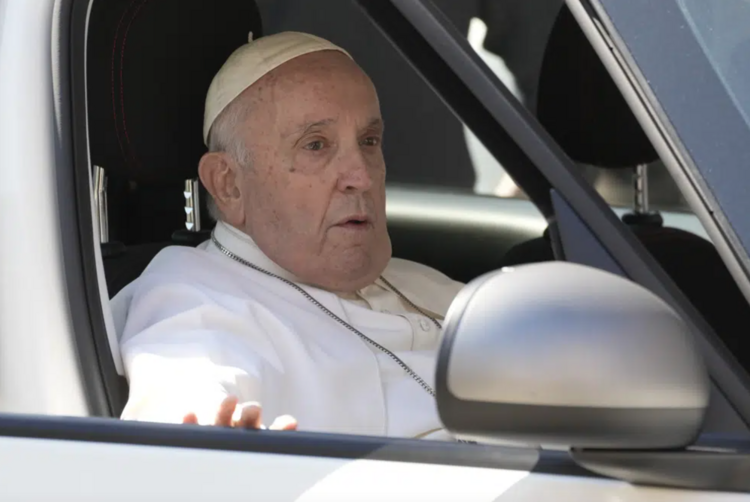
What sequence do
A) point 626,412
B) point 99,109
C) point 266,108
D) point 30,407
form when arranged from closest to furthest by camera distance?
point 626,412, point 30,407, point 99,109, point 266,108

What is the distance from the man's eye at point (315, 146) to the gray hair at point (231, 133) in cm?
13

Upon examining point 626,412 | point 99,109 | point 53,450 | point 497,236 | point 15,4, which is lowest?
point 497,236

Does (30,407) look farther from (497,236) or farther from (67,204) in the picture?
(497,236)

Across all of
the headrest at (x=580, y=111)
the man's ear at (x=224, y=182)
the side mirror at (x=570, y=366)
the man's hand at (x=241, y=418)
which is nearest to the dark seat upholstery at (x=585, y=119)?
the headrest at (x=580, y=111)

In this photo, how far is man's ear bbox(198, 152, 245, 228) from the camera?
2760 mm

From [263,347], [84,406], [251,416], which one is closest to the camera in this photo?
[251,416]

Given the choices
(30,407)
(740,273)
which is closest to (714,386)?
(740,273)

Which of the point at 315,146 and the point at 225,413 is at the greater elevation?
the point at 315,146

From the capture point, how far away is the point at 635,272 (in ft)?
5.90

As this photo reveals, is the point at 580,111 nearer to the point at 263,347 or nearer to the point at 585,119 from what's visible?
the point at 585,119

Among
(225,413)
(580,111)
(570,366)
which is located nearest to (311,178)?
(580,111)

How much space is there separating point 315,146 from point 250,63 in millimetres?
213

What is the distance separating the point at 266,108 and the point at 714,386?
4.55 ft

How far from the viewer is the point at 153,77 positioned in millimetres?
2512
